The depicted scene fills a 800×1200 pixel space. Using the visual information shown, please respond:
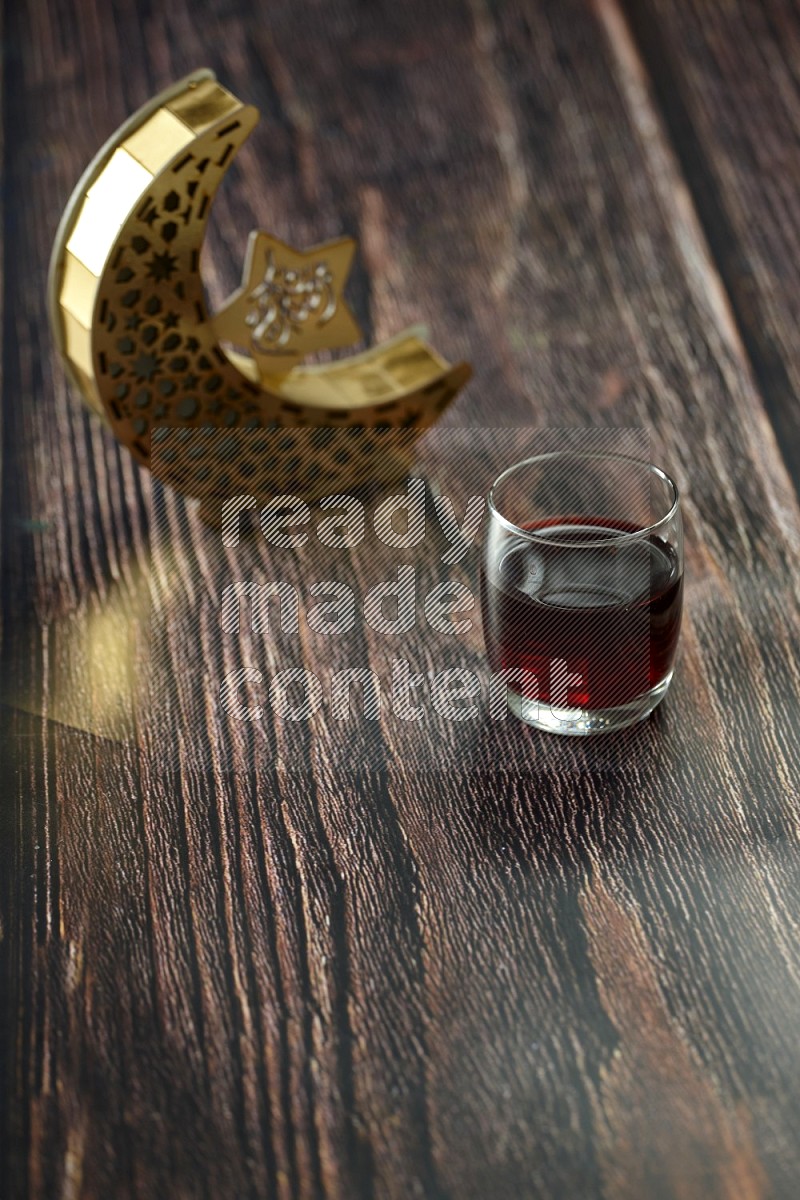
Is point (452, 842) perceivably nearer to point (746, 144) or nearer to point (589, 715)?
point (589, 715)

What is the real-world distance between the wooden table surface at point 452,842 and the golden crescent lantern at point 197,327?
0.24ft

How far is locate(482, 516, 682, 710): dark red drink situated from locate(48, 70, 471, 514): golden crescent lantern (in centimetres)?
22

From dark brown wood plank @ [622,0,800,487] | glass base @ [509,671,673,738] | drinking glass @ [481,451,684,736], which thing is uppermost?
drinking glass @ [481,451,684,736]

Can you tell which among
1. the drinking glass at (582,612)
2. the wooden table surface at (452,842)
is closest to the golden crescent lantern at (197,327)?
the wooden table surface at (452,842)

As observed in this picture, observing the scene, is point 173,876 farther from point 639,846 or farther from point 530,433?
point 530,433

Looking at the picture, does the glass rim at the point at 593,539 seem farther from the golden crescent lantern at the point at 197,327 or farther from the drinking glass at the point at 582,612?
the golden crescent lantern at the point at 197,327

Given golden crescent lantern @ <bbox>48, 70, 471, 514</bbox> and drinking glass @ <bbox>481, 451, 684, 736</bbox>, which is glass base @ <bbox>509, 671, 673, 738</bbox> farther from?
golden crescent lantern @ <bbox>48, 70, 471, 514</bbox>

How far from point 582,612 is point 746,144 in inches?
28.7

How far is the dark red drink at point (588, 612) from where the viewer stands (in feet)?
2.25

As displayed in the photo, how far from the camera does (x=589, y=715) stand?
2.36 feet

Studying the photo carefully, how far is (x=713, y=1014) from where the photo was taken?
0.58 meters

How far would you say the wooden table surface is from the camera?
1.79ft

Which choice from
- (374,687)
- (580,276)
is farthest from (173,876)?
(580,276)

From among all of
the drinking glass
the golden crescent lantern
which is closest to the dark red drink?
the drinking glass
